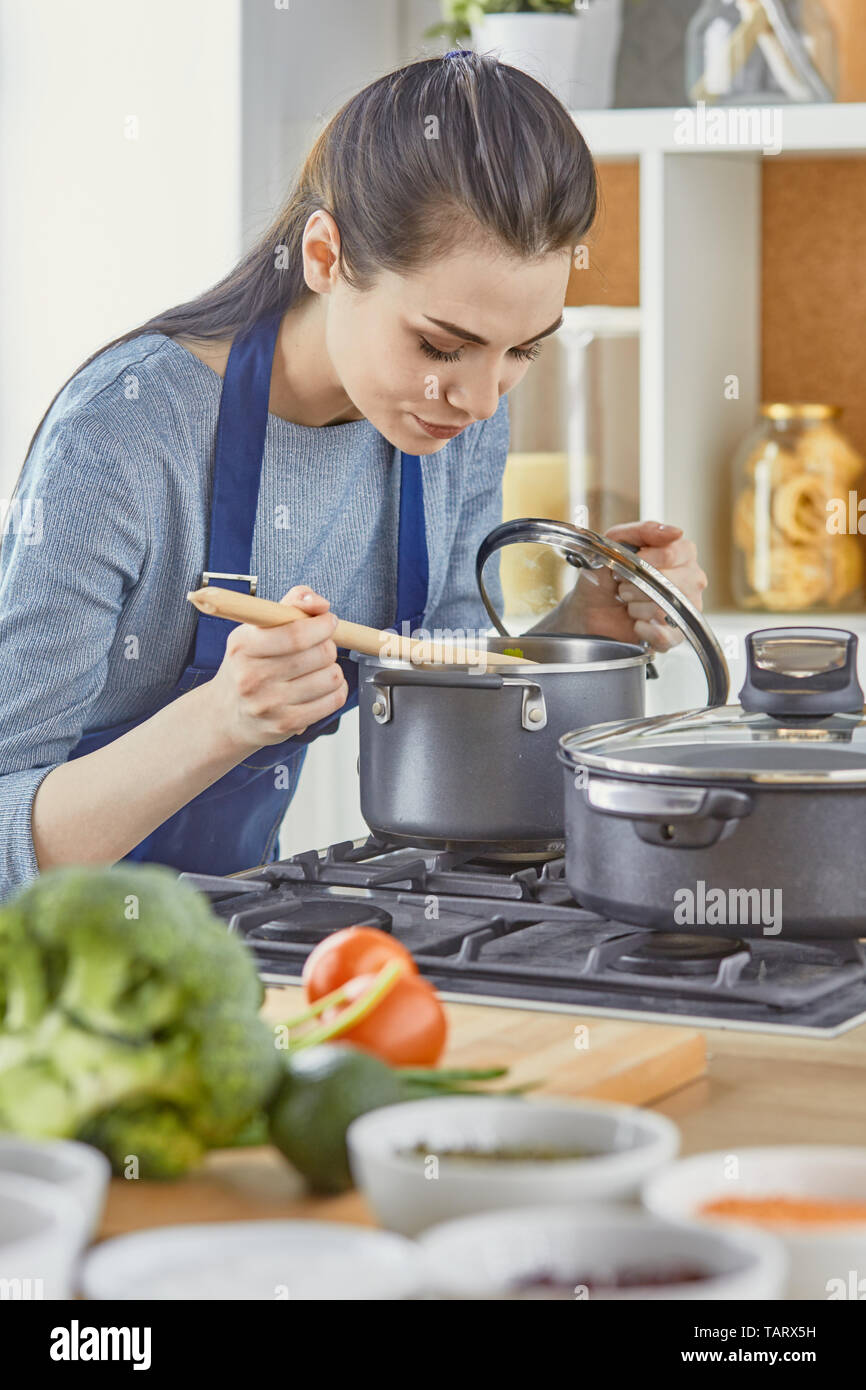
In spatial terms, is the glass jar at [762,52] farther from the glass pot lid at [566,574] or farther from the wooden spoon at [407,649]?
the wooden spoon at [407,649]

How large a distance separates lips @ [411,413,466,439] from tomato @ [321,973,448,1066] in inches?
29.1

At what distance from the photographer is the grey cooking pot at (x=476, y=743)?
135cm

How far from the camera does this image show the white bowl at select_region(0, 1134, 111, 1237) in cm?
63

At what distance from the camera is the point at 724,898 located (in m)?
1.03

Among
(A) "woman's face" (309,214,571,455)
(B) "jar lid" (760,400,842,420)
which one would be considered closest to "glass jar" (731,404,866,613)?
(B) "jar lid" (760,400,842,420)

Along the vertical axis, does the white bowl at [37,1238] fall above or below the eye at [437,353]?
below

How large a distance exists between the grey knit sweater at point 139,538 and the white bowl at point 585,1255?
901 mm

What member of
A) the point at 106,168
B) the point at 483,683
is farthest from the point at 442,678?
the point at 106,168

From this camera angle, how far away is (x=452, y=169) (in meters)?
1.43

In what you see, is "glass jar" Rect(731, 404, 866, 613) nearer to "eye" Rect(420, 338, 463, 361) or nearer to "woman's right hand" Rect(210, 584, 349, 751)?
"eye" Rect(420, 338, 463, 361)

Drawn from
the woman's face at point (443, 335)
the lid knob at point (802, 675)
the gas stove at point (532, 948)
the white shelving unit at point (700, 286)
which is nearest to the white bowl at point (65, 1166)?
the gas stove at point (532, 948)

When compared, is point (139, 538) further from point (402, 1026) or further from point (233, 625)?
point (402, 1026)

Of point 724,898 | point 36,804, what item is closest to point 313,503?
point 36,804

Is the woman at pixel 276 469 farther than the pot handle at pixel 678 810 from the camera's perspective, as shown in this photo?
Yes
